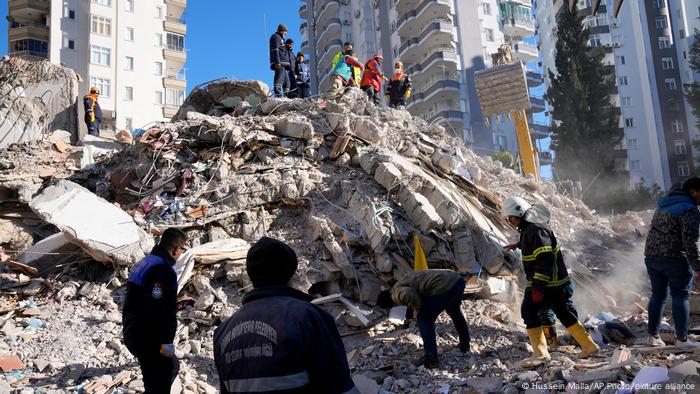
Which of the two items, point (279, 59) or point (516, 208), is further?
point (279, 59)

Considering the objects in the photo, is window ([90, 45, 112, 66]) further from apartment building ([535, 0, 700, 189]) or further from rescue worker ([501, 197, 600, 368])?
apartment building ([535, 0, 700, 189])

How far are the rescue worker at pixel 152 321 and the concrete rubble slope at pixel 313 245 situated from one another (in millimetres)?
789

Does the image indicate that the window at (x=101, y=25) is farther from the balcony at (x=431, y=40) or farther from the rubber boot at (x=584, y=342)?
the rubber boot at (x=584, y=342)

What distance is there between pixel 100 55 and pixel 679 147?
4617 centimetres

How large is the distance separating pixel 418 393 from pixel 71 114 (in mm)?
10890

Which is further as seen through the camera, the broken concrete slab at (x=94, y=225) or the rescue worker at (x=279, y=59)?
the rescue worker at (x=279, y=59)

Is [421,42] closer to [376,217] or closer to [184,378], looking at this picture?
[376,217]

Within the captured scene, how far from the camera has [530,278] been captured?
14.6 feet

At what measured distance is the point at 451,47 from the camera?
4100 cm

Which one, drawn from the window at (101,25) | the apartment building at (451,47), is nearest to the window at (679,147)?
the apartment building at (451,47)

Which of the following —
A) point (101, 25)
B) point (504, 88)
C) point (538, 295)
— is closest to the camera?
point (538, 295)

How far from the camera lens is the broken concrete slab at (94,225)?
19.1ft

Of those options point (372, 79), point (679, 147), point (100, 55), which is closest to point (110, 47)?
point (100, 55)

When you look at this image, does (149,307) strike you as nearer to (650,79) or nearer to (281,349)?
(281,349)
